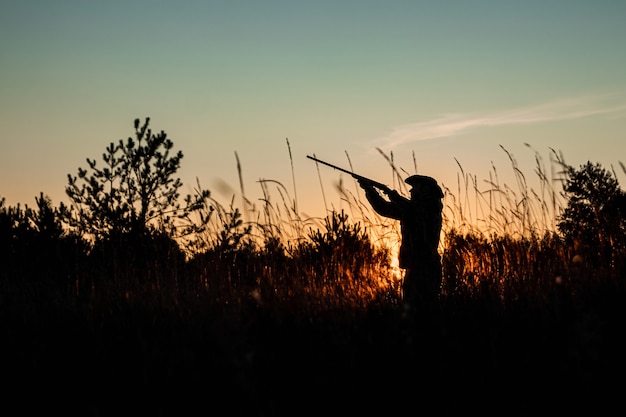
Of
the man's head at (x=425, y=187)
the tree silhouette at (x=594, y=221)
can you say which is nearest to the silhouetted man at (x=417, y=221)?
the man's head at (x=425, y=187)

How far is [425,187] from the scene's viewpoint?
6418mm

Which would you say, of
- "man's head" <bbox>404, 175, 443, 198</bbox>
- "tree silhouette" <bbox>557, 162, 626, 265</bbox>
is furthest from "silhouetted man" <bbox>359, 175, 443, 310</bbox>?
"tree silhouette" <bbox>557, 162, 626, 265</bbox>

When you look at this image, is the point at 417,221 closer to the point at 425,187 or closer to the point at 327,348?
the point at 425,187

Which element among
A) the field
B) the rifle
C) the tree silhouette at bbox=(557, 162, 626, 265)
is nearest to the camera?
the field

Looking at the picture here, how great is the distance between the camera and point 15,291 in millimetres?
6066

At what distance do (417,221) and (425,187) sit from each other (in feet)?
1.31

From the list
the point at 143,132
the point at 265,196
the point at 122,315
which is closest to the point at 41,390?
the point at 122,315

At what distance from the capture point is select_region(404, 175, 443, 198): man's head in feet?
21.0

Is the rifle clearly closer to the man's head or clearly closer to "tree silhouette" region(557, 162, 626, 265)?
the man's head

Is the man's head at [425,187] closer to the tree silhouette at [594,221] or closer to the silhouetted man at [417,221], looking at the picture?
the silhouetted man at [417,221]

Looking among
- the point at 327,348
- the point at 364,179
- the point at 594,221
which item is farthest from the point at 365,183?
the point at 327,348

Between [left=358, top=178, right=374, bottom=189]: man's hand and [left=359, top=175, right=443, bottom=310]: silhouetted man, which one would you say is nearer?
[left=359, top=175, right=443, bottom=310]: silhouetted man

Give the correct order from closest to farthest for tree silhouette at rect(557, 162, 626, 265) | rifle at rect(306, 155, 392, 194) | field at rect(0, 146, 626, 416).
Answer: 1. field at rect(0, 146, 626, 416)
2. tree silhouette at rect(557, 162, 626, 265)
3. rifle at rect(306, 155, 392, 194)

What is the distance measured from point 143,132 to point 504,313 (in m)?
18.0
